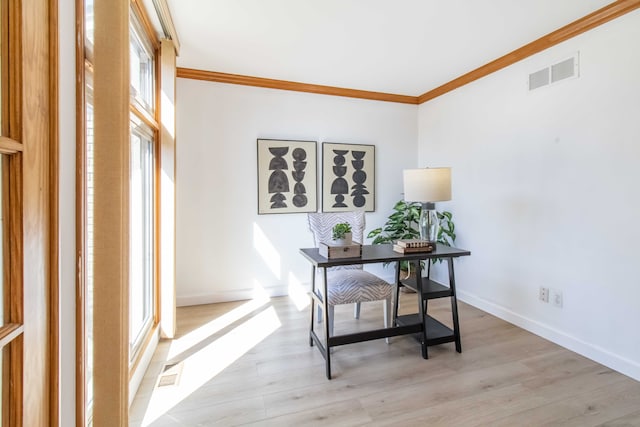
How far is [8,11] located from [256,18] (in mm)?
1835

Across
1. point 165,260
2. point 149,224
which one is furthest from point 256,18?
point 165,260

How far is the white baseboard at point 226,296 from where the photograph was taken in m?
3.28

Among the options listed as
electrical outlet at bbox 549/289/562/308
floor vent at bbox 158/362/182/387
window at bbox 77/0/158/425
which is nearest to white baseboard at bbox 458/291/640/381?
electrical outlet at bbox 549/289/562/308

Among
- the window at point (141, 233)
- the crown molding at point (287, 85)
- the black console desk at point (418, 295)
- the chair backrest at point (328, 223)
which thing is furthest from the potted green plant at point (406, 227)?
the window at point (141, 233)

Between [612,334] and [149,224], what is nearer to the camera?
[612,334]

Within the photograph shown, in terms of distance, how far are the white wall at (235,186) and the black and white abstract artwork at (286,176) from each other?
0.09m

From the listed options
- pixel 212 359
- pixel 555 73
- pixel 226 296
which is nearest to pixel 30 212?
pixel 212 359

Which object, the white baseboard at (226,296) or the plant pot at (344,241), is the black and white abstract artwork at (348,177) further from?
the plant pot at (344,241)

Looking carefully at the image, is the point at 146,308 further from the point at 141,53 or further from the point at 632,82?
the point at 632,82

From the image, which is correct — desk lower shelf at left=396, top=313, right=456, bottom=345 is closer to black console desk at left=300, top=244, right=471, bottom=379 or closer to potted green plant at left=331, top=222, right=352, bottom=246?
black console desk at left=300, top=244, right=471, bottom=379

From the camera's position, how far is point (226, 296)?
3.40 m

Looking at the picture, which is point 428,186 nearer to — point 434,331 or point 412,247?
A: point 412,247

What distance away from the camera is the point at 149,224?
8.13 feet

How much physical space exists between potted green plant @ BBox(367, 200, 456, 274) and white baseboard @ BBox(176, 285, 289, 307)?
1.27m
